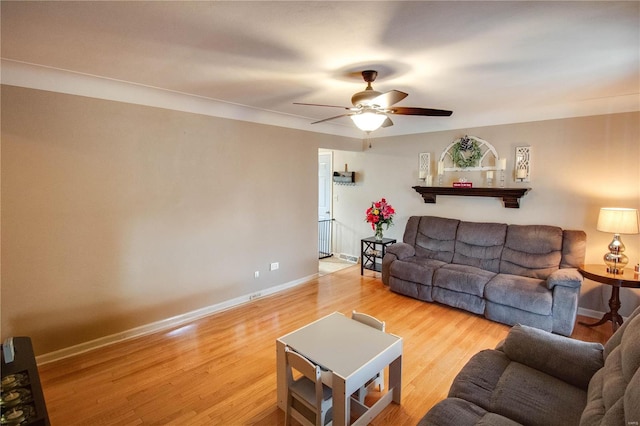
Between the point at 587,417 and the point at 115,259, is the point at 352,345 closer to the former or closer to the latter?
the point at 587,417

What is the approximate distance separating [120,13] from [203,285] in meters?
2.91

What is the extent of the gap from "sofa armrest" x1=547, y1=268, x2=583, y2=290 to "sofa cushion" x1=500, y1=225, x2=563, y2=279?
343 mm

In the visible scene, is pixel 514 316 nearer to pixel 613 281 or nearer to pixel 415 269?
pixel 613 281

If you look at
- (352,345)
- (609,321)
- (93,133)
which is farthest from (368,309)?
(93,133)

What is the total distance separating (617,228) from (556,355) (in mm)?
2166

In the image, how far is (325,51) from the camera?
223 cm

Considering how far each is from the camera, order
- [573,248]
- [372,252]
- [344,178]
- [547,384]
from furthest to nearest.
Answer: [344,178], [372,252], [573,248], [547,384]

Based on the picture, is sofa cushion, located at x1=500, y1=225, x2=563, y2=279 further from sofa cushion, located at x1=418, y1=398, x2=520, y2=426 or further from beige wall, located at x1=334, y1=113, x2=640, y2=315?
sofa cushion, located at x1=418, y1=398, x2=520, y2=426

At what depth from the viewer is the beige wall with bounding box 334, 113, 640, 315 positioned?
350 centimetres

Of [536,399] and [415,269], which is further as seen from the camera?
[415,269]

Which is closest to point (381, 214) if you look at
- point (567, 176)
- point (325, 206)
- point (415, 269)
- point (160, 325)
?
point (415, 269)

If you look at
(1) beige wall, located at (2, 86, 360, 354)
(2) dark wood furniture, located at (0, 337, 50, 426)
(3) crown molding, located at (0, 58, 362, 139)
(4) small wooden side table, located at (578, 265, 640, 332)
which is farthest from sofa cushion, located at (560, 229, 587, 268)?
(2) dark wood furniture, located at (0, 337, 50, 426)

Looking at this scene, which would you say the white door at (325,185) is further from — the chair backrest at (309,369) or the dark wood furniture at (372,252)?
the chair backrest at (309,369)

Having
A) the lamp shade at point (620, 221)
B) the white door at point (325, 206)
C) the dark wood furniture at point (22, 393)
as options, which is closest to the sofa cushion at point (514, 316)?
the lamp shade at point (620, 221)
